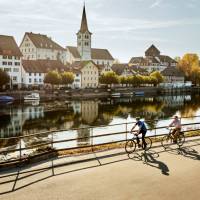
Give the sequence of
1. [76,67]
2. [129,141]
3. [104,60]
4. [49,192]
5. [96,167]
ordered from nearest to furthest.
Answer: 1. [49,192]
2. [96,167]
3. [129,141]
4. [76,67]
5. [104,60]

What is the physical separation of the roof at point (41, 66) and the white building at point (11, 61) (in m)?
2.86

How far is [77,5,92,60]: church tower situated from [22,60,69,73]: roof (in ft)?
110

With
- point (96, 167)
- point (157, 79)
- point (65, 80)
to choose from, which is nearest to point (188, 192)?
point (96, 167)

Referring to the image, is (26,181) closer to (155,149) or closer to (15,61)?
(155,149)

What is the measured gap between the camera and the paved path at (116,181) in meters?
10.3

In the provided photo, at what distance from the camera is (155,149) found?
16.5m

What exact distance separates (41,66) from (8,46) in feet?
40.7

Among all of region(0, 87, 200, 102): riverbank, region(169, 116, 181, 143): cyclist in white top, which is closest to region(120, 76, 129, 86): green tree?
region(0, 87, 200, 102): riverbank

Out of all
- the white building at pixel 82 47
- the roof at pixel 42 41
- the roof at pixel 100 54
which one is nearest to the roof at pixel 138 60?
the roof at pixel 100 54

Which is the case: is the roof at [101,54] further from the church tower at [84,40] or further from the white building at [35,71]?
the white building at [35,71]

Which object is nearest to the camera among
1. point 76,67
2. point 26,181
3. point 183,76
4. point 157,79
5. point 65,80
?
point 26,181

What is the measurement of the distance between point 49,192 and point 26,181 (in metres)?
1.35

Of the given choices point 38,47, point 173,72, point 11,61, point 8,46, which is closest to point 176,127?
point 11,61

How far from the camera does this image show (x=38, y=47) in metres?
139
